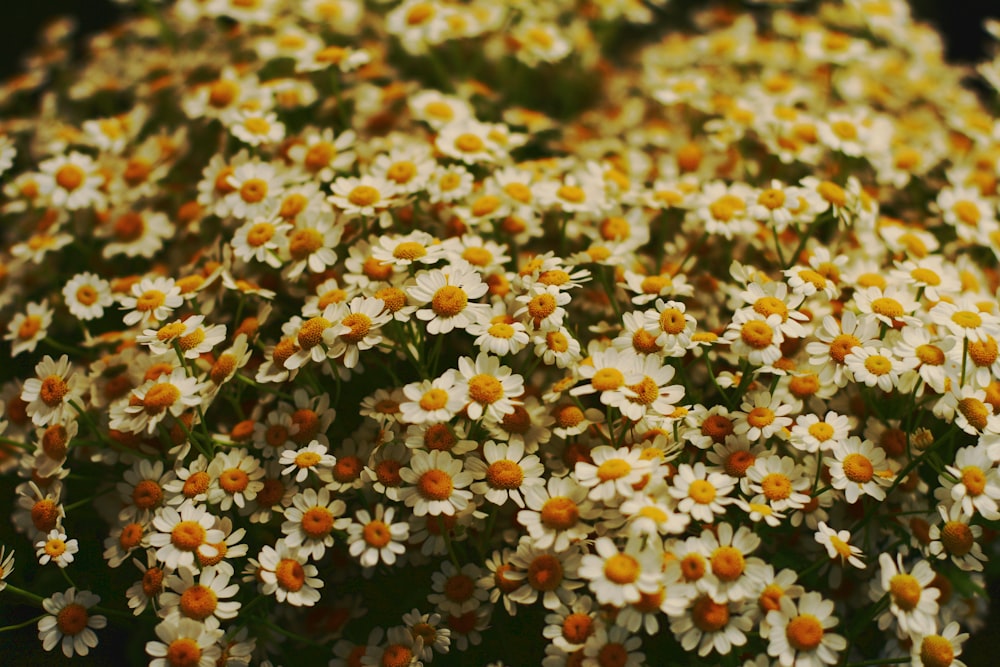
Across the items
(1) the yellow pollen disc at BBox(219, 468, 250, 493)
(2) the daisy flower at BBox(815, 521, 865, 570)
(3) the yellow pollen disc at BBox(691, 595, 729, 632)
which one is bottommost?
(1) the yellow pollen disc at BBox(219, 468, 250, 493)

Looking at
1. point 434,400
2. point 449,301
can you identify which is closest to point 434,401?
point 434,400

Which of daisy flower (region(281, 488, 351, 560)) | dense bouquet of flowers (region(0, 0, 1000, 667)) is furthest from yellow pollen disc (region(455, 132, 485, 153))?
Answer: daisy flower (region(281, 488, 351, 560))

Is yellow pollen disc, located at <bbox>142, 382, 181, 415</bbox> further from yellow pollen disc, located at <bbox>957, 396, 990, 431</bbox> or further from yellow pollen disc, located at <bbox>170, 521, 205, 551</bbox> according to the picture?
yellow pollen disc, located at <bbox>957, 396, 990, 431</bbox>

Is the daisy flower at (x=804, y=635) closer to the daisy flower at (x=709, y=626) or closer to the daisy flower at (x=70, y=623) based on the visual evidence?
the daisy flower at (x=709, y=626)

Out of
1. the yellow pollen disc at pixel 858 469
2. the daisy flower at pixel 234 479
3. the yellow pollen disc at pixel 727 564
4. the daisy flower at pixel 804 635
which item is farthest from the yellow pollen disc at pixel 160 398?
the yellow pollen disc at pixel 858 469

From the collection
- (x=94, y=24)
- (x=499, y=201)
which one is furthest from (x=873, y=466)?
(x=94, y=24)

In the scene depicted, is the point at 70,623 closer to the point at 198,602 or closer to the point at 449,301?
the point at 198,602

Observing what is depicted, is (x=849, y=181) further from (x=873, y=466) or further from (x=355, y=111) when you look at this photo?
(x=355, y=111)
